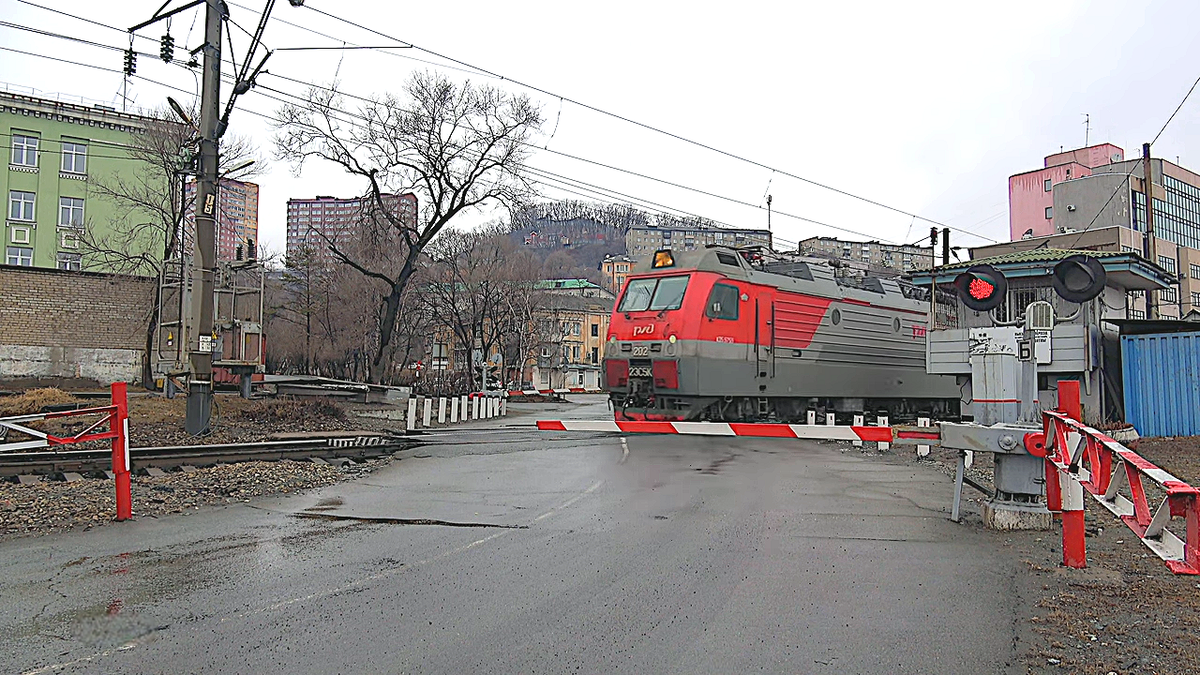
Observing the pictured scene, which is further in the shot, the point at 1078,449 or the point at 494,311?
the point at 494,311

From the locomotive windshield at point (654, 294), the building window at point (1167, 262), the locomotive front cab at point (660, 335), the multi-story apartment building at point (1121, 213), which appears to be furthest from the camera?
the building window at point (1167, 262)

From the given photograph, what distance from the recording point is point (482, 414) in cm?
2684

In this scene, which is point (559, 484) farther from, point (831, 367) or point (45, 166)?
point (45, 166)

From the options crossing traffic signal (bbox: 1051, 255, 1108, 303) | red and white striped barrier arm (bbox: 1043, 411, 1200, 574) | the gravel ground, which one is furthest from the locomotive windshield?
red and white striped barrier arm (bbox: 1043, 411, 1200, 574)

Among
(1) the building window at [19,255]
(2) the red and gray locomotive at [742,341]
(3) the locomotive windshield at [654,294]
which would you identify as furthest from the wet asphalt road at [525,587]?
(1) the building window at [19,255]

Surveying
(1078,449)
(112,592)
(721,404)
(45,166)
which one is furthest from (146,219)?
(1078,449)

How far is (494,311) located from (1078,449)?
3650 centimetres

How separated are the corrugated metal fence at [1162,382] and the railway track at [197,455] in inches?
532

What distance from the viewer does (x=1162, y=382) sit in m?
16.1

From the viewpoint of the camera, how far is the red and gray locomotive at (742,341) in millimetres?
16688

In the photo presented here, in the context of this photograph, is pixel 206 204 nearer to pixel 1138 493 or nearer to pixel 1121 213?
pixel 1138 493

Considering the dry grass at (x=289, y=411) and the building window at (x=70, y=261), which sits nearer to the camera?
the dry grass at (x=289, y=411)

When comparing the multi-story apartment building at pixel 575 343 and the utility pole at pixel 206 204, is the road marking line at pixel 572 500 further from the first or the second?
the multi-story apartment building at pixel 575 343

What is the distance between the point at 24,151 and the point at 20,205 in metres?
2.63
